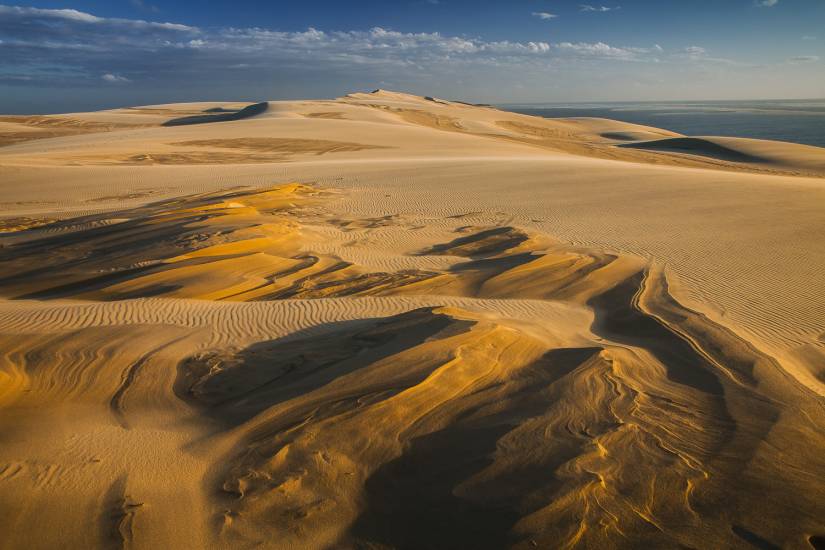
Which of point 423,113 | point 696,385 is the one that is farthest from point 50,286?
point 423,113

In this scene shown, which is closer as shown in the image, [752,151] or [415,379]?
[415,379]

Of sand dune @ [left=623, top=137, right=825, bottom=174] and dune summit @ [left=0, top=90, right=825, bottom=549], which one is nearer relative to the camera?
dune summit @ [left=0, top=90, right=825, bottom=549]

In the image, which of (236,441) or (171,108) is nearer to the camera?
(236,441)

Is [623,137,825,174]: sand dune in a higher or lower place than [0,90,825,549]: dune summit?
higher

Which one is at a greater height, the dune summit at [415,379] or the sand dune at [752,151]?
the sand dune at [752,151]

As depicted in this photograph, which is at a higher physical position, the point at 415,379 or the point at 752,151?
the point at 752,151

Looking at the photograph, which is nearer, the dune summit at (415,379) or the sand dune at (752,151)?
the dune summit at (415,379)

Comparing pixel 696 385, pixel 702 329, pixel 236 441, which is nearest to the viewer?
pixel 236 441

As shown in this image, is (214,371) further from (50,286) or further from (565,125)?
(565,125)
